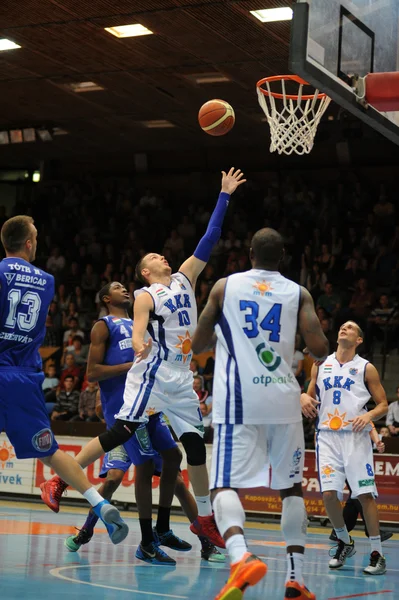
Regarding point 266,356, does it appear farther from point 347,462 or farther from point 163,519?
point 347,462

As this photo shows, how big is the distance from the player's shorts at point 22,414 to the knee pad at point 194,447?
1.30 m

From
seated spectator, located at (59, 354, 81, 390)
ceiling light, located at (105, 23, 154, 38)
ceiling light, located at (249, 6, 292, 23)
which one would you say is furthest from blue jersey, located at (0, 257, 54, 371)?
seated spectator, located at (59, 354, 81, 390)

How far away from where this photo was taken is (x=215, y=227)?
7.66 metres

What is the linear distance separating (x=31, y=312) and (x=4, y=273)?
35 centimetres

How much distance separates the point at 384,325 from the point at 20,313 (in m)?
12.5

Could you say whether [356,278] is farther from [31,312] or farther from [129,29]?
[31,312]

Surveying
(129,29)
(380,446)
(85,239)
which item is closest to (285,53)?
(129,29)

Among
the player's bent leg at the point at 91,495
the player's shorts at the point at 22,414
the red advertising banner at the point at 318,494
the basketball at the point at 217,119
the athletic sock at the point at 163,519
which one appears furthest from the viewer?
the red advertising banner at the point at 318,494

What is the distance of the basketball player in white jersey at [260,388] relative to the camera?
5.57 meters

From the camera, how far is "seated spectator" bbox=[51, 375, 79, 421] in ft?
55.0

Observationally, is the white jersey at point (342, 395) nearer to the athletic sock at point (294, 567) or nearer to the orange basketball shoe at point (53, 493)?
the orange basketball shoe at point (53, 493)

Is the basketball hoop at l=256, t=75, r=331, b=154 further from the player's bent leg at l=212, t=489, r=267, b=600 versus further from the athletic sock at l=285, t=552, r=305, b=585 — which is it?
the athletic sock at l=285, t=552, r=305, b=585

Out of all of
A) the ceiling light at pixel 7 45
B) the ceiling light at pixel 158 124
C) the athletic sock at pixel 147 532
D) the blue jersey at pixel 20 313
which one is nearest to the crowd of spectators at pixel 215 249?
the ceiling light at pixel 158 124

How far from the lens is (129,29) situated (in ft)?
50.2
